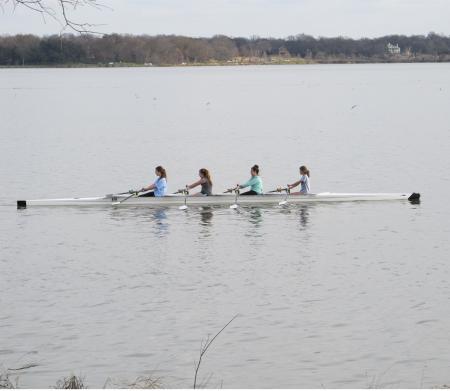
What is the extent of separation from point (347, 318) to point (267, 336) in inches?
87.8

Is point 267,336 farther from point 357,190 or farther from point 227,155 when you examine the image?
point 227,155

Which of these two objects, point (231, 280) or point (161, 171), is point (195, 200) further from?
point (231, 280)

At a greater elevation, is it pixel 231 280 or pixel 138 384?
pixel 138 384

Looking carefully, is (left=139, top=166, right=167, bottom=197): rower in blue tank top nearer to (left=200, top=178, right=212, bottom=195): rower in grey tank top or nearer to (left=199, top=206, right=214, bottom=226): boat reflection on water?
(left=200, top=178, right=212, bottom=195): rower in grey tank top

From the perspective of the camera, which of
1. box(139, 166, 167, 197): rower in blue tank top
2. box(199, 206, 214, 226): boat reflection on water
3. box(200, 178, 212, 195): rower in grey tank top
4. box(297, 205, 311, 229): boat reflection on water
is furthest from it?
box(200, 178, 212, 195): rower in grey tank top

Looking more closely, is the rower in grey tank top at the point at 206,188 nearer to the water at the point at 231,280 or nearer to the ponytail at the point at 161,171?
the water at the point at 231,280

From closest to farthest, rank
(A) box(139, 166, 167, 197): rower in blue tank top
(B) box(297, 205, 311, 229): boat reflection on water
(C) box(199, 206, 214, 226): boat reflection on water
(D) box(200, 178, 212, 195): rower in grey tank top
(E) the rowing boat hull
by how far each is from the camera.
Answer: (B) box(297, 205, 311, 229): boat reflection on water, (C) box(199, 206, 214, 226): boat reflection on water, (A) box(139, 166, 167, 197): rower in blue tank top, (D) box(200, 178, 212, 195): rower in grey tank top, (E) the rowing boat hull

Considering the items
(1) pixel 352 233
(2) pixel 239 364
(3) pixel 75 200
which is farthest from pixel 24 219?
(2) pixel 239 364

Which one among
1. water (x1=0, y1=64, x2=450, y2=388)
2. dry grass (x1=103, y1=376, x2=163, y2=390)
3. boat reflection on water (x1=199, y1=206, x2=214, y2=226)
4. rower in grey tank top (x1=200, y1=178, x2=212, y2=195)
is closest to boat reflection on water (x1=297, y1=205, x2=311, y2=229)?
water (x1=0, y1=64, x2=450, y2=388)

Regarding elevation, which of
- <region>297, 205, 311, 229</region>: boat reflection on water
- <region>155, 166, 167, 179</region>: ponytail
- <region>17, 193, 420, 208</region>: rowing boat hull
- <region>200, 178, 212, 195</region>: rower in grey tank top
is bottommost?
<region>297, 205, 311, 229</region>: boat reflection on water

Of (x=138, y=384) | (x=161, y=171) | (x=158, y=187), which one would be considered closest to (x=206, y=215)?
(x=158, y=187)

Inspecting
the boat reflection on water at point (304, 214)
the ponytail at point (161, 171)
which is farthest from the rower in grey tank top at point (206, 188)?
the boat reflection on water at point (304, 214)

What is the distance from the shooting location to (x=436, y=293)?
2336 cm

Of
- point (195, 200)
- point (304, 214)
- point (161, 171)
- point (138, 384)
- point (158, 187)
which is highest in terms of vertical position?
point (161, 171)
